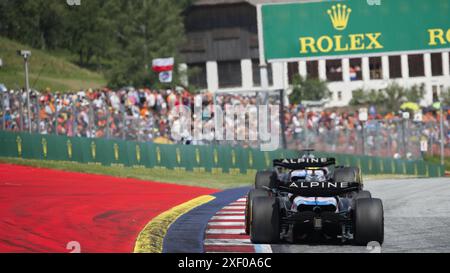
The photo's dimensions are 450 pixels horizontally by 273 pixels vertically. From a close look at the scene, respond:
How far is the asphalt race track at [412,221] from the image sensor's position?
44.3 feet

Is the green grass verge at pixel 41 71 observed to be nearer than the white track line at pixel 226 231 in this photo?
No

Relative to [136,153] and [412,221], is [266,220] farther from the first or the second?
[136,153]

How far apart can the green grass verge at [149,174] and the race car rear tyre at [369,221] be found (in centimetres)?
1582

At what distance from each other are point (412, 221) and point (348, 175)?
207 cm

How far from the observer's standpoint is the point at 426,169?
1682 inches

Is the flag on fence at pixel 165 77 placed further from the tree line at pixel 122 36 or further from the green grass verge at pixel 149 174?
the green grass verge at pixel 149 174

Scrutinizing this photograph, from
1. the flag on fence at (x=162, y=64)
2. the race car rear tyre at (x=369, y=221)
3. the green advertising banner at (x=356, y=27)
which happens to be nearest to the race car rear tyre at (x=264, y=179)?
the race car rear tyre at (x=369, y=221)

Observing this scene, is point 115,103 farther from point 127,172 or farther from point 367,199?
point 367,199

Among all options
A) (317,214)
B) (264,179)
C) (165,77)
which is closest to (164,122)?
(165,77)

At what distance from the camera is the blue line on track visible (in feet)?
44.9

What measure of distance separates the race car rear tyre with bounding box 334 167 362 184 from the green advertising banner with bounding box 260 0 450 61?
17.2 meters

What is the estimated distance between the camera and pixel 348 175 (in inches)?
728
